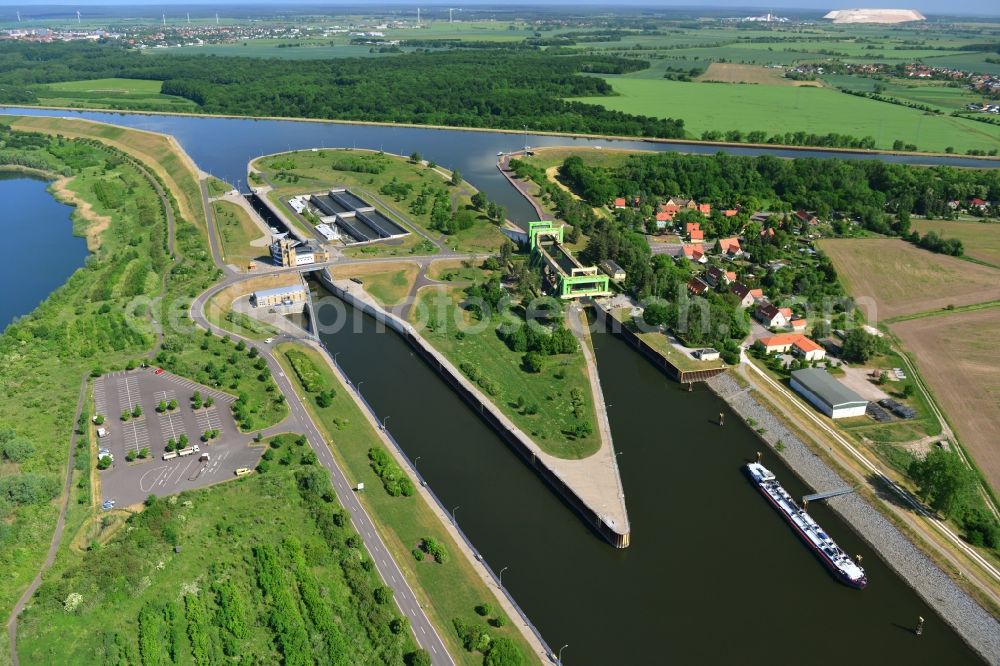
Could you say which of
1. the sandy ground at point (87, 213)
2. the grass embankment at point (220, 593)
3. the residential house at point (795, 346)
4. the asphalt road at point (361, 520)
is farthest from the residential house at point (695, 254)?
the sandy ground at point (87, 213)

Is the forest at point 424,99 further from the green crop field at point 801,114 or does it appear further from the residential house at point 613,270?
the residential house at point 613,270

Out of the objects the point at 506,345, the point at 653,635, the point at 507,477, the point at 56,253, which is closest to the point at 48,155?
the point at 56,253

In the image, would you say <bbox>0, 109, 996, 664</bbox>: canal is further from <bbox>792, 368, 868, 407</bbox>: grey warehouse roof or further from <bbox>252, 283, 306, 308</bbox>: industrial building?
<bbox>252, 283, 306, 308</bbox>: industrial building

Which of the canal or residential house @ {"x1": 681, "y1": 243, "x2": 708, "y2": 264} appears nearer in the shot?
the canal

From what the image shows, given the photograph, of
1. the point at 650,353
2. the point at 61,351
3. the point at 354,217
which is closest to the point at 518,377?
the point at 650,353

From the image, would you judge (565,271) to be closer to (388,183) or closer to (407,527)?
(407,527)

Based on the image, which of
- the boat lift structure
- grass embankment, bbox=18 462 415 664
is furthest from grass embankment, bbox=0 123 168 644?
the boat lift structure
